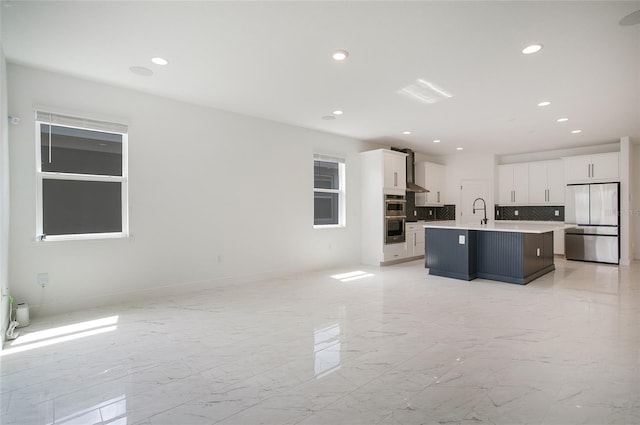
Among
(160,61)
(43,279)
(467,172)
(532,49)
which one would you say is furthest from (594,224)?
(43,279)

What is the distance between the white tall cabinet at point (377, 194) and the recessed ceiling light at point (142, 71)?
176 inches

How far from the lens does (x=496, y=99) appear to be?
14.7 ft

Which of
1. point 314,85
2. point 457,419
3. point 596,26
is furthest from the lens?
point 314,85

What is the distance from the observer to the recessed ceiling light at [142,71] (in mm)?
A: 3535

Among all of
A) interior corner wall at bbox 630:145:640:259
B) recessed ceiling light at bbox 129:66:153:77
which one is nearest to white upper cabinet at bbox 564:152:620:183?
interior corner wall at bbox 630:145:640:259

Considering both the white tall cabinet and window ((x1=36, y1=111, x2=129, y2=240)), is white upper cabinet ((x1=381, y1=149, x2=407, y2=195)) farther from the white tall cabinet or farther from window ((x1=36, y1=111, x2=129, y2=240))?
window ((x1=36, y1=111, x2=129, y2=240))

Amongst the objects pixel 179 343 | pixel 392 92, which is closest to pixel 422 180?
pixel 392 92

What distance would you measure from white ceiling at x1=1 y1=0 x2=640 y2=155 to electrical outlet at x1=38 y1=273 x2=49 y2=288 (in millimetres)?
2252

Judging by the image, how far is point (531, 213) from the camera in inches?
333

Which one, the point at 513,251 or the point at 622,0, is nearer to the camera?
the point at 622,0

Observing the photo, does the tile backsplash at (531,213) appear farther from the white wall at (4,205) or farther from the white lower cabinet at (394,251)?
the white wall at (4,205)

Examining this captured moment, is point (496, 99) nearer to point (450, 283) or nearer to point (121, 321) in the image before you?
point (450, 283)

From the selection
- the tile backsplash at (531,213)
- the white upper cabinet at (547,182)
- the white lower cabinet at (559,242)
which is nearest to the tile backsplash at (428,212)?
the tile backsplash at (531,213)

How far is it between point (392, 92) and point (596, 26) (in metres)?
2.02
